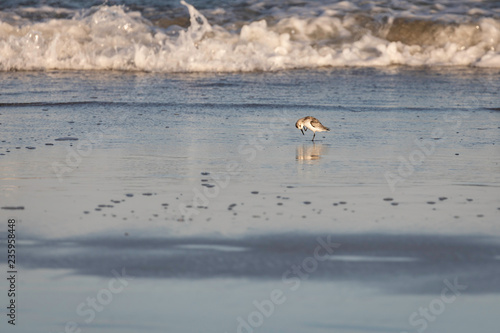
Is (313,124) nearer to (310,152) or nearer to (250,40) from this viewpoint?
(310,152)

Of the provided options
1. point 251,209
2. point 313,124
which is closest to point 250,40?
point 313,124

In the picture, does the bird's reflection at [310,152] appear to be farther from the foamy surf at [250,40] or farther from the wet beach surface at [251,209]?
the foamy surf at [250,40]

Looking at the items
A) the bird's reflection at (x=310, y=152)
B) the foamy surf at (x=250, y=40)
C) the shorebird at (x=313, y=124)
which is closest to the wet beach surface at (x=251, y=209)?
the bird's reflection at (x=310, y=152)

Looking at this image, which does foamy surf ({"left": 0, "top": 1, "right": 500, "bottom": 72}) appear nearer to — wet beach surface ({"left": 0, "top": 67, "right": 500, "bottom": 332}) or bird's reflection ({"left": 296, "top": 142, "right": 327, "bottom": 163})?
wet beach surface ({"left": 0, "top": 67, "right": 500, "bottom": 332})

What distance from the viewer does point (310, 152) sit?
671 centimetres

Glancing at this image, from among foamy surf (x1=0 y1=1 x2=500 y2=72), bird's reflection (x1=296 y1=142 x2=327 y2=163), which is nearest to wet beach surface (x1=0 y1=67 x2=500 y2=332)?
bird's reflection (x1=296 y1=142 x2=327 y2=163)

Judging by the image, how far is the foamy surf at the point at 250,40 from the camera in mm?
13000

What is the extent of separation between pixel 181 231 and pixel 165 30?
36.4ft

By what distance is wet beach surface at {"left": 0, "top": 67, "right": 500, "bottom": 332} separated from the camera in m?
3.42

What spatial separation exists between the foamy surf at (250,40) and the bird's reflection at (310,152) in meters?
5.74

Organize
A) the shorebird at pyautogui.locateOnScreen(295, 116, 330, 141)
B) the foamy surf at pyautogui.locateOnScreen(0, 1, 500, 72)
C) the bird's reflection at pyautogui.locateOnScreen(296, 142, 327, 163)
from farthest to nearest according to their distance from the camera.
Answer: the foamy surf at pyautogui.locateOnScreen(0, 1, 500, 72)
the shorebird at pyautogui.locateOnScreen(295, 116, 330, 141)
the bird's reflection at pyautogui.locateOnScreen(296, 142, 327, 163)

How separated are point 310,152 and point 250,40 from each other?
7.84m

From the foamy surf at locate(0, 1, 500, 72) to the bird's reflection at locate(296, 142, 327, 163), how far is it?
574cm

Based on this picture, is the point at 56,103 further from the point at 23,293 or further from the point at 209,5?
the point at 209,5
